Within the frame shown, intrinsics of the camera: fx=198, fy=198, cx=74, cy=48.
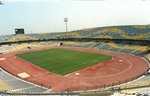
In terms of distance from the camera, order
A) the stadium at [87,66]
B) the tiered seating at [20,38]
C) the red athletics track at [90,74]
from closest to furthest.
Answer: the stadium at [87,66]
the red athletics track at [90,74]
the tiered seating at [20,38]

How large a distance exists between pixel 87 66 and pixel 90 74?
21.8 feet

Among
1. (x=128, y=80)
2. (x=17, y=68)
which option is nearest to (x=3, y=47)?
(x=17, y=68)

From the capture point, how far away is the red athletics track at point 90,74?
122ft

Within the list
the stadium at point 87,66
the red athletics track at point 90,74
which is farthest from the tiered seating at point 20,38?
the red athletics track at point 90,74

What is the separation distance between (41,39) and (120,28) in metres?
38.5

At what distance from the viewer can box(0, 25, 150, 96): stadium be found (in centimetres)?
3491

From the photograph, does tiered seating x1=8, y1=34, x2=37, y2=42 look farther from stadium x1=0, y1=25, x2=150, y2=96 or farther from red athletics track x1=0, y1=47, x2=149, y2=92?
red athletics track x1=0, y1=47, x2=149, y2=92

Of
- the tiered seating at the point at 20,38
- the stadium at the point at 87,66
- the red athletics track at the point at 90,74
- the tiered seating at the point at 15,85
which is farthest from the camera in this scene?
the tiered seating at the point at 20,38

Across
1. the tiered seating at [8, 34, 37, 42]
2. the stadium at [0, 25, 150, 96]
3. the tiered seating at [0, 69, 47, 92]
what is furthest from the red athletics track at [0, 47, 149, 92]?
the tiered seating at [8, 34, 37, 42]

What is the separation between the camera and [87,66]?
4972cm

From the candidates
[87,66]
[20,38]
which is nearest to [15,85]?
[87,66]

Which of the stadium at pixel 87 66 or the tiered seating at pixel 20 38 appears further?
the tiered seating at pixel 20 38

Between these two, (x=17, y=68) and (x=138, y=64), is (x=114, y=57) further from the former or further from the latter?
(x=17, y=68)

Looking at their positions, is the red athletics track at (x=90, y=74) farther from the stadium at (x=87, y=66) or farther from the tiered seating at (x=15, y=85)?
the tiered seating at (x=15, y=85)
